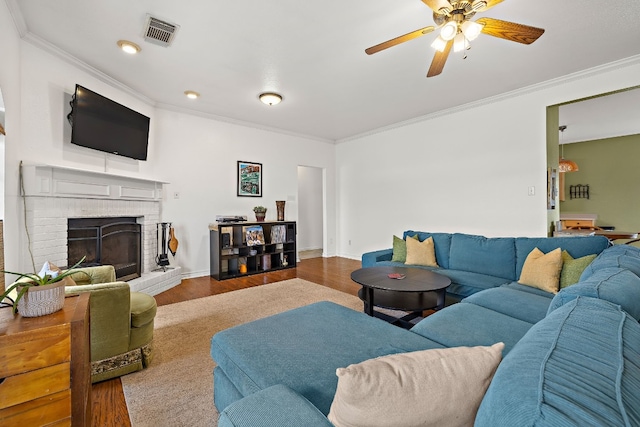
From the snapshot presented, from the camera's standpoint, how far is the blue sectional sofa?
1.62ft

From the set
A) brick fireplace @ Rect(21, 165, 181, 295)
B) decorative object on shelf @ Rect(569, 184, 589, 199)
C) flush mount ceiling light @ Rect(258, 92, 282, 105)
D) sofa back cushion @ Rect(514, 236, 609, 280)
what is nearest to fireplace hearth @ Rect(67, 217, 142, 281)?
brick fireplace @ Rect(21, 165, 181, 295)

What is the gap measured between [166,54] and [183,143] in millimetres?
1756

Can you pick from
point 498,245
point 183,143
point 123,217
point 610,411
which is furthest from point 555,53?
point 123,217

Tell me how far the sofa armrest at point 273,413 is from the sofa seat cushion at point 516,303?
1.64 m

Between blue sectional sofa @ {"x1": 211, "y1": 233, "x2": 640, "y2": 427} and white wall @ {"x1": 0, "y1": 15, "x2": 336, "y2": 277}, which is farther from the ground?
white wall @ {"x1": 0, "y1": 15, "x2": 336, "y2": 277}

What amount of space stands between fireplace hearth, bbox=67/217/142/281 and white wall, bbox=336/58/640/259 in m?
3.98

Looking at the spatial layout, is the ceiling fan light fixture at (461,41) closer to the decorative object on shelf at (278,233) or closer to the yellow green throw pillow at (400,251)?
the yellow green throw pillow at (400,251)

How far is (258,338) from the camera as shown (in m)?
1.40

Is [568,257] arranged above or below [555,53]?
below

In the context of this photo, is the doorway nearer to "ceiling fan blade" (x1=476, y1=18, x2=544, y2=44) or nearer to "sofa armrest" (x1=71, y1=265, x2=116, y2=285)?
"sofa armrest" (x1=71, y1=265, x2=116, y2=285)

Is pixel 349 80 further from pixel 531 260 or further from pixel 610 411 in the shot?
pixel 610 411

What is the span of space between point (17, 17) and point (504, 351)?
4.02 metres

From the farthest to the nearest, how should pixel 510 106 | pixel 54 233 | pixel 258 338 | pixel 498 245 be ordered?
pixel 510 106 < pixel 498 245 < pixel 54 233 < pixel 258 338

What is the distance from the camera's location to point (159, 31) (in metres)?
2.47
